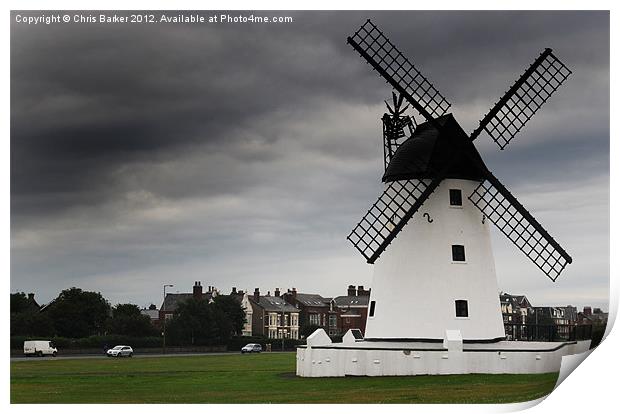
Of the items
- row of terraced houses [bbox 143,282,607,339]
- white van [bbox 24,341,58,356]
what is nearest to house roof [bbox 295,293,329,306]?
row of terraced houses [bbox 143,282,607,339]

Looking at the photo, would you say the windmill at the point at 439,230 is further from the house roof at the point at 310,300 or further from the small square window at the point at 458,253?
the house roof at the point at 310,300

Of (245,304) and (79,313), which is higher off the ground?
(245,304)

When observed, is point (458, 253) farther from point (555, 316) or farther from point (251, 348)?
point (251, 348)

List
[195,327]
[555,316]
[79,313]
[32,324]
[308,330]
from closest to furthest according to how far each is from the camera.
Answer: [555,316]
[32,324]
[79,313]
[195,327]
[308,330]

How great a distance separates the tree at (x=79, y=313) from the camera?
47.1m

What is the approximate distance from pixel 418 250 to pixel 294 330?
45280 mm

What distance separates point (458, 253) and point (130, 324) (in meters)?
30.8

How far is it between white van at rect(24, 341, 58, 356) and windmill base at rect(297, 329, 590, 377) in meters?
19.6

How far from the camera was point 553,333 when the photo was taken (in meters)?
30.9

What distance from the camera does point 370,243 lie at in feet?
92.1

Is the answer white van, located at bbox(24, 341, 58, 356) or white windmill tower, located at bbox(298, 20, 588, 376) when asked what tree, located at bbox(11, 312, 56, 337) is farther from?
white windmill tower, located at bbox(298, 20, 588, 376)

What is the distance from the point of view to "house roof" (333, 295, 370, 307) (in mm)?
64125

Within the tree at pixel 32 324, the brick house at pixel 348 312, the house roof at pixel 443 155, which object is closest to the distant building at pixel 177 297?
the tree at pixel 32 324

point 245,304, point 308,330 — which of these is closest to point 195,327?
point 245,304
